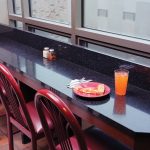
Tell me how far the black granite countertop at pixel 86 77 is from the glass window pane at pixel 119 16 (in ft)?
1.39

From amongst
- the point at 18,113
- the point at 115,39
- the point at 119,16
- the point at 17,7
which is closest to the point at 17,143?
the point at 18,113

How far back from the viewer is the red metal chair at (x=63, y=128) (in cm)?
105

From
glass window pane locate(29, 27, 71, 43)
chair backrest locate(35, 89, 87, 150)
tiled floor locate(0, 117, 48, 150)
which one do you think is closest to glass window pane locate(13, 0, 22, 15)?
glass window pane locate(29, 27, 71, 43)

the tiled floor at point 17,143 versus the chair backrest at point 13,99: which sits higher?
the chair backrest at point 13,99

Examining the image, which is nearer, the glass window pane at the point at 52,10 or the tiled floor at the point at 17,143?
the tiled floor at the point at 17,143

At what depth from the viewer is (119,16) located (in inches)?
77.7

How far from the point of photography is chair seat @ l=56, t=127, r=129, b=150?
4.58 ft

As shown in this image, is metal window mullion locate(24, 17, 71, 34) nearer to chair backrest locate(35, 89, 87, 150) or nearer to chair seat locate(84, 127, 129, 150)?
chair seat locate(84, 127, 129, 150)

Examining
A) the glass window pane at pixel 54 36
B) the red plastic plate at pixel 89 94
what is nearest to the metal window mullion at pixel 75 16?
the glass window pane at pixel 54 36

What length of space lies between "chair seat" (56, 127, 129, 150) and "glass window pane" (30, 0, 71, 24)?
1.36 meters

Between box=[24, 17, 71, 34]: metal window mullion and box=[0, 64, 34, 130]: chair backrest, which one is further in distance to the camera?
box=[24, 17, 71, 34]: metal window mullion

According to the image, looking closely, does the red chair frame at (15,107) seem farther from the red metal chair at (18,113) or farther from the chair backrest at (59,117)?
the chair backrest at (59,117)

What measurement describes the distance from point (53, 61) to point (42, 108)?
0.92 m

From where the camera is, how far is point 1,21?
3426 mm
